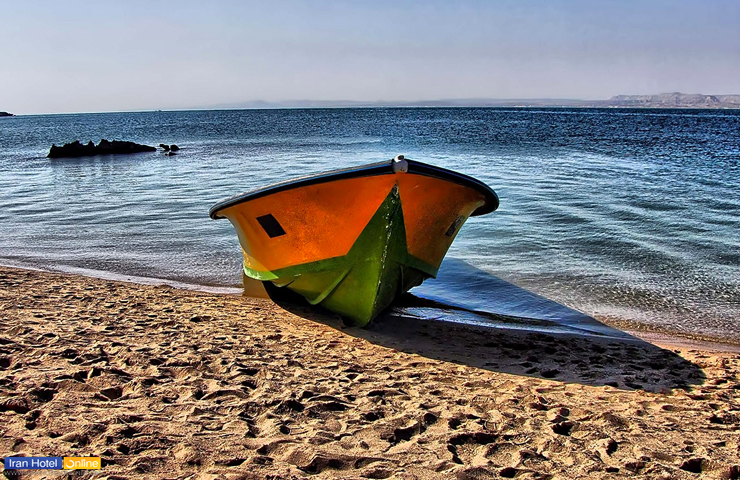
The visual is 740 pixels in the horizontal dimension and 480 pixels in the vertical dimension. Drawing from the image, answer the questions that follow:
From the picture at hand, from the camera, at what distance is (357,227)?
19.3ft

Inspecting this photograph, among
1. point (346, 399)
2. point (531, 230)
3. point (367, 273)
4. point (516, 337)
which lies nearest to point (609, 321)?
point (516, 337)

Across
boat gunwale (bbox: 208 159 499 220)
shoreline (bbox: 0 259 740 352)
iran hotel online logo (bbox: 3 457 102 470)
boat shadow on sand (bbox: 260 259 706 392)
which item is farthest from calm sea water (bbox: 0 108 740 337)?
iran hotel online logo (bbox: 3 457 102 470)

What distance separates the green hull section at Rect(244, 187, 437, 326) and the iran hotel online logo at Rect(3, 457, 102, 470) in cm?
338

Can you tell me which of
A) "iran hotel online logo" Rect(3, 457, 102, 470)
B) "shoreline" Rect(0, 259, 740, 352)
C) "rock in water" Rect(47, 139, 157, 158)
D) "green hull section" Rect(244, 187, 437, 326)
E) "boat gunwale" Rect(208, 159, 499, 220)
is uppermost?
"rock in water" Rect(47, 139, 157, 158)

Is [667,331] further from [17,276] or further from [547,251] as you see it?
[17,276]

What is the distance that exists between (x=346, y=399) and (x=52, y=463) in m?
1.83

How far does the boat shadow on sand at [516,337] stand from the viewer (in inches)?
198

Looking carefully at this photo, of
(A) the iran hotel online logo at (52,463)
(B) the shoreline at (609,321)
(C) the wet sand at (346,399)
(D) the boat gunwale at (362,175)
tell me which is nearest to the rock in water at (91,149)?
(B) the shoreline at (609,321)

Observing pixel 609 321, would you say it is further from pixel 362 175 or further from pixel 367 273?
pixel 362 175

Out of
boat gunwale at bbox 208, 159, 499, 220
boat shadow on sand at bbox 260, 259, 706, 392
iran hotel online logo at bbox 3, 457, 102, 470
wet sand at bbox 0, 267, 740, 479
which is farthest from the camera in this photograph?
boat gunwale at bbox 208, 159, 499, 220

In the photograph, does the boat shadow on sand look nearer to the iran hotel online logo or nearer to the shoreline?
the shoreline

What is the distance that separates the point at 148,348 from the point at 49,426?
156 centimetres

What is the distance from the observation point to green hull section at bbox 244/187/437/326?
5.84m

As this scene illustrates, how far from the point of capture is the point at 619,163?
77.4 feet
